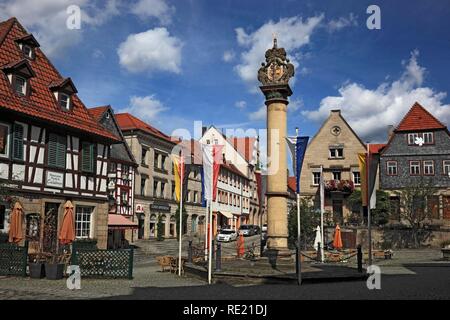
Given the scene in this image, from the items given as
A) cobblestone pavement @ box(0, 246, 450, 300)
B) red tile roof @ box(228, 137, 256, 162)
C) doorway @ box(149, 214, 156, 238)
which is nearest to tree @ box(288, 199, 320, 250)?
doorway @ box(149, 214, 156, 238)

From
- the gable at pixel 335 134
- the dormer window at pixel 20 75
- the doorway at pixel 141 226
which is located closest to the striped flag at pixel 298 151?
the dormer window at pixel 20 75

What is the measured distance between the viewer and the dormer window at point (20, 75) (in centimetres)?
2392

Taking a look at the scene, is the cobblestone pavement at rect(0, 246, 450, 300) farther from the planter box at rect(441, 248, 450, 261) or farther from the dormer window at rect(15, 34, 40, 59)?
the planter box at rect(441, 248, 450, 261)

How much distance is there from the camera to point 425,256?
32.1 meters

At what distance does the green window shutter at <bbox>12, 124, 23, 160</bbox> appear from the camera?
23.2m

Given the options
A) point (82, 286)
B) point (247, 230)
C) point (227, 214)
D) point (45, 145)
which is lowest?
point (82, 286)

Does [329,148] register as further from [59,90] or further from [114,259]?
[114,259]

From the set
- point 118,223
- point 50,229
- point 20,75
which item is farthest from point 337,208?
point 50,229

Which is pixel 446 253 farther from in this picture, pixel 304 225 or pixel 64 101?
pixel 64 101

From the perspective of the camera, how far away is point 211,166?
1708 centimetres

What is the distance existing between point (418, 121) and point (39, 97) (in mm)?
32958

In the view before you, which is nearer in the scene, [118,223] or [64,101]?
[64,101]
